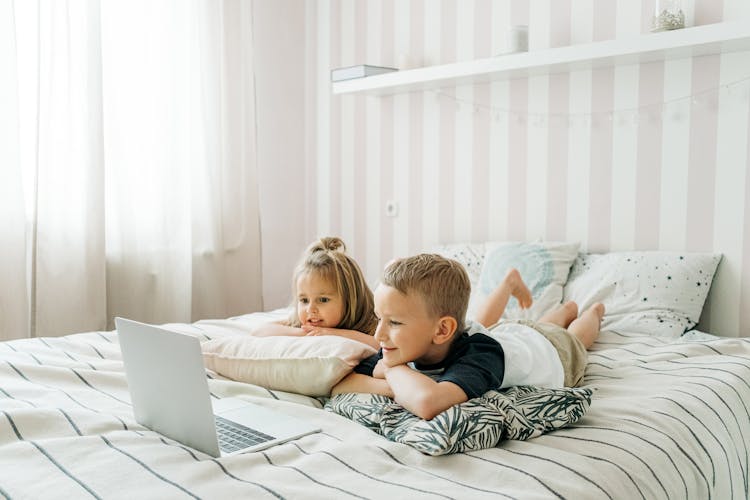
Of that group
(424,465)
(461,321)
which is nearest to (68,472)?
(424,465)

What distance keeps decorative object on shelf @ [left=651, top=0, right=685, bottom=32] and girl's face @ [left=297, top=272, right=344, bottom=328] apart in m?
1.41

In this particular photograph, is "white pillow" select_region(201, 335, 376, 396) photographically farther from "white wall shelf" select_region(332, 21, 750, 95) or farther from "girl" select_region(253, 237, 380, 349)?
"white wall shelf" select_region(332, 21, 750, 95)

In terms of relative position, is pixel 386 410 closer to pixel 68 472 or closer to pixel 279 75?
pixel 68 472

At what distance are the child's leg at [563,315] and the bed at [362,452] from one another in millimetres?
425

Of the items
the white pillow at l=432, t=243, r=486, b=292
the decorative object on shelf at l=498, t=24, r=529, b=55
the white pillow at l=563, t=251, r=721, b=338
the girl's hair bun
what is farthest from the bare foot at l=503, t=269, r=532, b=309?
the decorative object on shelf at l=498, t=24, r=529, b=55

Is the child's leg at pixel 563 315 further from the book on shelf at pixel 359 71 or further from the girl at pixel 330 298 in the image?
the book on shelf at pixel 359 71

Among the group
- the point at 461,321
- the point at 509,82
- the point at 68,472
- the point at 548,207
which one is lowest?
the point at 68,472

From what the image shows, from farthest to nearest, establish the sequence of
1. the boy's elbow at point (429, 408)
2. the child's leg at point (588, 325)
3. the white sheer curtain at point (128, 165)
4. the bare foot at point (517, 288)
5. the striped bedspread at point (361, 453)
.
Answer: the white sheer curtain at point (128, 165) → the bare foot at point (517, 288) → the child's leg at point (588, 325) → the boy's elbow at point (429, 408) → the striped bedspread at point (361, 453)

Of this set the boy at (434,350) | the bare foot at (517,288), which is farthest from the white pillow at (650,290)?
the boy at (434,350)

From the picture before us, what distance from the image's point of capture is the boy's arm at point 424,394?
1282mm

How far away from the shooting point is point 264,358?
1615 mm

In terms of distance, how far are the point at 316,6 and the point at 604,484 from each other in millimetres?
2983

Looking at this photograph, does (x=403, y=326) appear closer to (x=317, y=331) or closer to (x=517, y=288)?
(x=317, y=331)

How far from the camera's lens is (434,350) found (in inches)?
58.1
